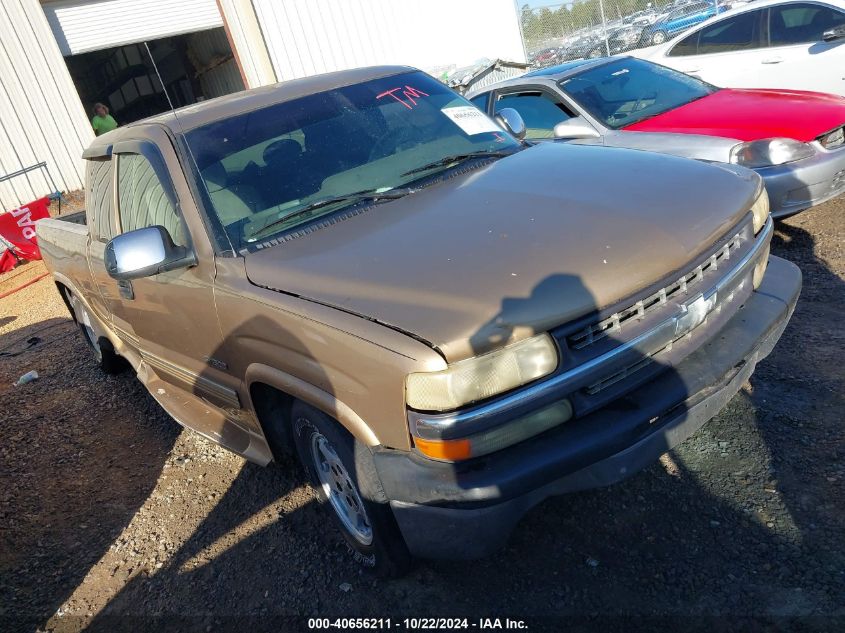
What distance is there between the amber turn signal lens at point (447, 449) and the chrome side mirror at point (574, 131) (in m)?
4.29

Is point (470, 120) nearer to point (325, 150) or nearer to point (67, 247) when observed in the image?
point (325, 150)

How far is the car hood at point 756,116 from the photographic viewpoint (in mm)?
5258

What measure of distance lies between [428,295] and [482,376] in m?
0.34

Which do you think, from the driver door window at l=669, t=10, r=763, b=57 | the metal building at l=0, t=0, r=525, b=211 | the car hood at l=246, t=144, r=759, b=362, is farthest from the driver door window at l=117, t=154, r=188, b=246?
the metal building at l=0, t=0, r=525, b=211

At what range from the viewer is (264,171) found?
10.6 ft

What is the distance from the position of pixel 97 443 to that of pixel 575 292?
3854 mm

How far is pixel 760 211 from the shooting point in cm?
301

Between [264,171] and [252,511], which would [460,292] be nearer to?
[264,171]

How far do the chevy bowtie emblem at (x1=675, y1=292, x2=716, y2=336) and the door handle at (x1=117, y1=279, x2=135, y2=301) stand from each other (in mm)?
2787

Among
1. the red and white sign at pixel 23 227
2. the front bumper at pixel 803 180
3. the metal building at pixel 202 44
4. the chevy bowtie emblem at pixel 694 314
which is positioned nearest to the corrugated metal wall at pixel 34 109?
the metal building at pixel 202 44

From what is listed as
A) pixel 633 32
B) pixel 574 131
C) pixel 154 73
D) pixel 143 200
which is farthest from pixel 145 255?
pixel 154 73

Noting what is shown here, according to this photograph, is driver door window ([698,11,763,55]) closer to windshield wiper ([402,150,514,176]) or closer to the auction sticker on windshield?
the auction sticker on windshield

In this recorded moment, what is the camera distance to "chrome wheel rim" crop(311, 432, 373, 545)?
2.86m

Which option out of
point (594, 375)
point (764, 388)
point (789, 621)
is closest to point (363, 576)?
point (594, 375)
